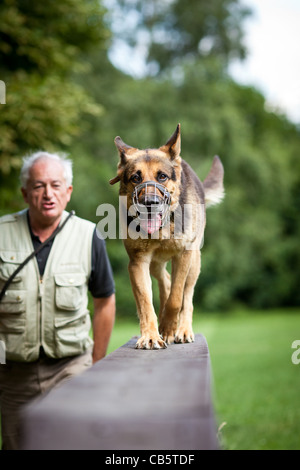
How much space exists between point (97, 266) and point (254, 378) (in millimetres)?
11103

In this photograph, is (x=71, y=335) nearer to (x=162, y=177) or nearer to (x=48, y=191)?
(x=48, y=191)


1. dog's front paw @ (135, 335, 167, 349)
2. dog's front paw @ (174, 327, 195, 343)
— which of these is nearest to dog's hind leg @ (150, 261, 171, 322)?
dog's front paw @ (174, 327, 195, 343)

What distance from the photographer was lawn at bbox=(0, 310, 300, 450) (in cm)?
914

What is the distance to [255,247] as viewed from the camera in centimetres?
2861

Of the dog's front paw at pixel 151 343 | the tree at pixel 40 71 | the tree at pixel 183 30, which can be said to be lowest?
the dog's front paw at pixel 151 343

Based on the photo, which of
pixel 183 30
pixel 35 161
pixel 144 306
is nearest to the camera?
pixel 144 306

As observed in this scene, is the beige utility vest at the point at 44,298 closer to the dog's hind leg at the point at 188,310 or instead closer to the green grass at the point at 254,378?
the dog's hind leg at the point at 188,310

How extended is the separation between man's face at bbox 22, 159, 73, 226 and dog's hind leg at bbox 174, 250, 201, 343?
130cm

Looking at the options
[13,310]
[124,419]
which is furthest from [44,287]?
[124,419]

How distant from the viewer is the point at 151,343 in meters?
3.13

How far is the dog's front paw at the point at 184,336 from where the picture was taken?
11.0 feet

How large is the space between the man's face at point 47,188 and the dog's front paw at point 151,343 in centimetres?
150

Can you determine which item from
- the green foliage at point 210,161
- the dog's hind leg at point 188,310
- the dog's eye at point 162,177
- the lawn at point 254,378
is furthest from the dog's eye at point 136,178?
the green foliage at point 210,161
